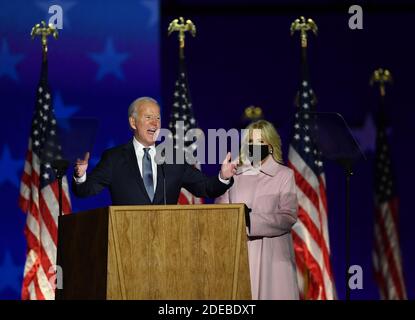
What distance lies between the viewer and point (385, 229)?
796 centimetres

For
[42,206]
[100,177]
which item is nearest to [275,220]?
[100,177]

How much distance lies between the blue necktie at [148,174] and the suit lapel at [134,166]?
1.1 inches

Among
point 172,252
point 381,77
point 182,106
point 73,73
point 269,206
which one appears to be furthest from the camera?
point 381,77

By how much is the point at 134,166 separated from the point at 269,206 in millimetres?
853

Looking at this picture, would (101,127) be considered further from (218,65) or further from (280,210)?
(280,210)

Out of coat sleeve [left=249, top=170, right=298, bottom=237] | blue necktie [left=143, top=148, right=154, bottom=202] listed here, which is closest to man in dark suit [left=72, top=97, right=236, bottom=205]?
blue necktie [left=143, top=148, right=154, bottom=202]

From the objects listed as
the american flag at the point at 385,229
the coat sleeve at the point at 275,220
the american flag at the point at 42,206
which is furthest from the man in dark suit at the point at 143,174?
the american flag at the point at 385,229

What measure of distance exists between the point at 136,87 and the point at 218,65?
3.00 ft

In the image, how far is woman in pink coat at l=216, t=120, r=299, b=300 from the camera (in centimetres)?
477

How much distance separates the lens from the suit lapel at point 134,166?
14.4 feet

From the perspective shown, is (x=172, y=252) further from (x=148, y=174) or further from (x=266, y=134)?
(x=266, y=134)

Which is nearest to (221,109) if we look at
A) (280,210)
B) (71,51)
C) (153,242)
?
(71,51)

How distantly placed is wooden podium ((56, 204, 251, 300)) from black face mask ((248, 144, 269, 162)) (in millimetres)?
1221

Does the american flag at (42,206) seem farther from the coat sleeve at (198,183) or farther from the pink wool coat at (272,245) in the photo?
the coat sleeve at (198,183)
